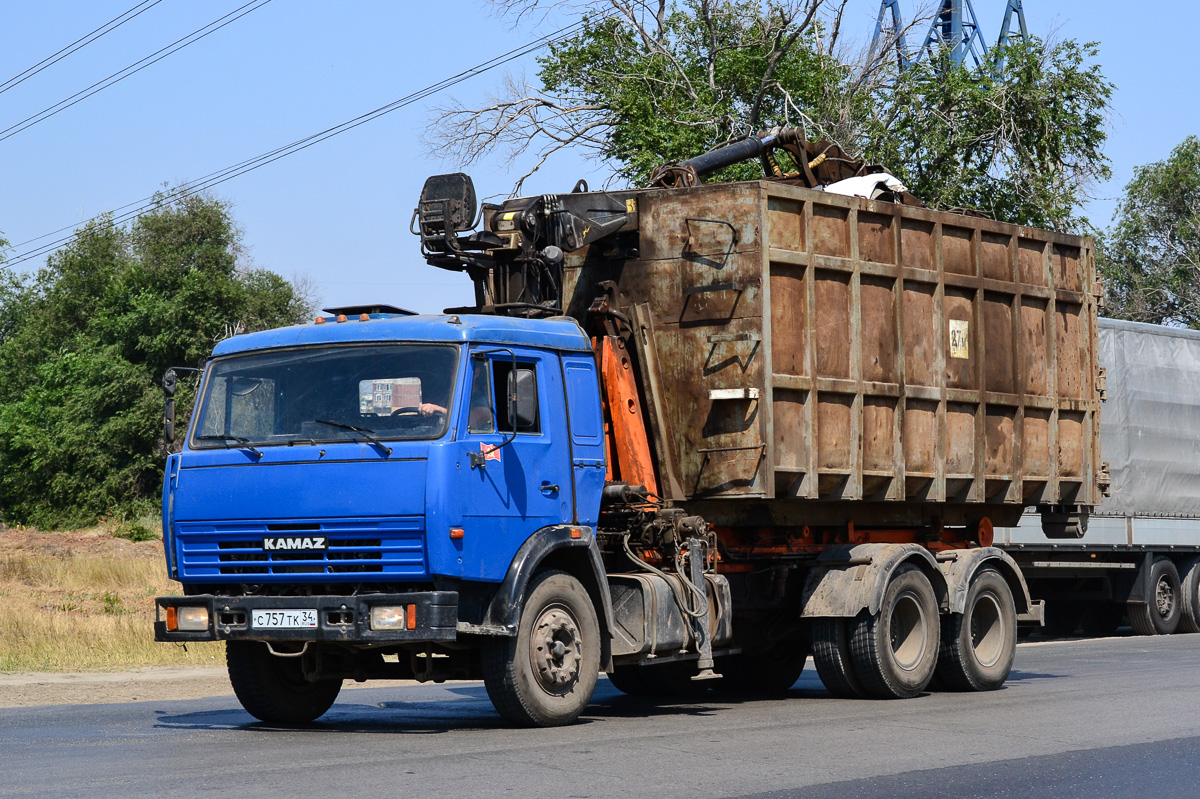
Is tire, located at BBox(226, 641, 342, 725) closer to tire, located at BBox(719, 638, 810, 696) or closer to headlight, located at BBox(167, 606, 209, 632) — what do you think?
headlight, located at BBox(167, 606, 209, 632)

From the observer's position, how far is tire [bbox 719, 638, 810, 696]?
13.2 metres

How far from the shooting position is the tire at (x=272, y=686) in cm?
1005

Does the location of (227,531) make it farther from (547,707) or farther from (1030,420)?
(1030,420)

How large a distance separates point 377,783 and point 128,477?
142 feet

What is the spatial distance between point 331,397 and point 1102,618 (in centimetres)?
1795

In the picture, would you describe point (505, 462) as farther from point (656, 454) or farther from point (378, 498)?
point (656, 454)

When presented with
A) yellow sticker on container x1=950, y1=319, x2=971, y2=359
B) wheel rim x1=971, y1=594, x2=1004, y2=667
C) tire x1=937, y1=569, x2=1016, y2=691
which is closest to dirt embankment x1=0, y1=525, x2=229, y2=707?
tire x1=937, y1=569, x2=1016, y2=691

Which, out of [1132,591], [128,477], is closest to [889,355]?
[1132,591]

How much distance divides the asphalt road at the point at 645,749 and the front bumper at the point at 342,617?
652 millimetres

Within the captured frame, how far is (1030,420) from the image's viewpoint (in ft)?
44.7

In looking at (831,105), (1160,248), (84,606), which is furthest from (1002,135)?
(1160,248)

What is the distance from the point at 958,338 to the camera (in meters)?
12.9

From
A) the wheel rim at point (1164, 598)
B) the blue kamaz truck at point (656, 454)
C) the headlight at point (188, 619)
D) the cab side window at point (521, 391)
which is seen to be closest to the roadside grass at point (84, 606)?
the blue kamaz truck at point (656, 454)

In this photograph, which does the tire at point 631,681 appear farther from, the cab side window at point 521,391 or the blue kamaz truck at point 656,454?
the cab side window at point 521,391
